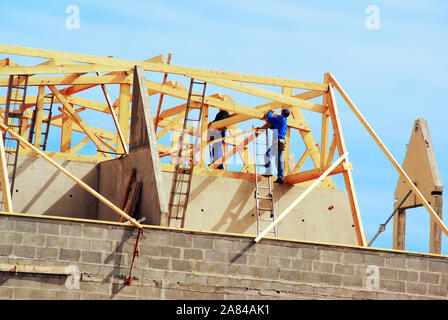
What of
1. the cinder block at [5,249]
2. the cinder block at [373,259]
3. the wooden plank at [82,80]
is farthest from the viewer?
the wooden plank at [82,80]

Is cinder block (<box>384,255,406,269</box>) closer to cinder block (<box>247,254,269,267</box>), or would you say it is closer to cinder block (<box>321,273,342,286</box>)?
cinder block (<box>321,273,342,286</box>)

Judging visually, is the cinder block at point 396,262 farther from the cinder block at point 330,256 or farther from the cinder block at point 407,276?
Answer: the cinder block at point 330,256

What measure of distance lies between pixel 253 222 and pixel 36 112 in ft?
22.9

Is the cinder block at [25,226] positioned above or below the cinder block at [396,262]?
above

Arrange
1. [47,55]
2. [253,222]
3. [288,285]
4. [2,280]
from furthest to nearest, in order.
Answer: [253,222]
[47,55]
[288,285]
[2,280]

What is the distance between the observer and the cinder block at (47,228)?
16.3 metres

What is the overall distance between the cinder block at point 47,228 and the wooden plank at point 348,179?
733 centimetres

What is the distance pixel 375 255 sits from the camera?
17.8 metres

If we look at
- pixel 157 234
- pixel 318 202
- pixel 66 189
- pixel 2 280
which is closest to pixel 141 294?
pixel 157 234

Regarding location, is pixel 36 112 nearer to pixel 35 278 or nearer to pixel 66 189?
pixel 66 189

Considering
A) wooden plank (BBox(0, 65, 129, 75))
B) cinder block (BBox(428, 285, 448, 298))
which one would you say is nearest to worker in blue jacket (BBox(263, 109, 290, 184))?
wooden plank (BBox(0, 65, 129, 75))

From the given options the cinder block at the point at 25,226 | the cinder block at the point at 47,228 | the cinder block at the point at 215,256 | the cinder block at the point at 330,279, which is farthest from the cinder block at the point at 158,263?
the cinder block at the point at 330,279

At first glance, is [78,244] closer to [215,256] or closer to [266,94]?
[215,256]

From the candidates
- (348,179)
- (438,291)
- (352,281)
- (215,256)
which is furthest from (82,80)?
(438,291)
